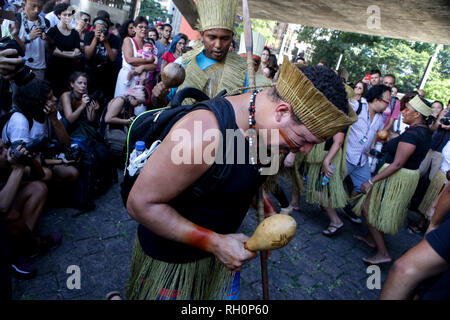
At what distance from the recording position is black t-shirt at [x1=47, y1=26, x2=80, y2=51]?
16.5 ft

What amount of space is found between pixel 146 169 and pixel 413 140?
338cm

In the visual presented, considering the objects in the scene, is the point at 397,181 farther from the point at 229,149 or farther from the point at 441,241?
the point at 229,149

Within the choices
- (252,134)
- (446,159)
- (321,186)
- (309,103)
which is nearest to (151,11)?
(321,186)

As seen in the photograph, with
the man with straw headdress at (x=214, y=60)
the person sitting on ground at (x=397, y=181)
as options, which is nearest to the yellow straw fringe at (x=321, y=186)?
the person sitting on ground at (x=397, y=181)

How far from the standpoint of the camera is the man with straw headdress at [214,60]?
2324 mm

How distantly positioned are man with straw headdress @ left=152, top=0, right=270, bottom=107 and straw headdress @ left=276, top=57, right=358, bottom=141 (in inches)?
47.4

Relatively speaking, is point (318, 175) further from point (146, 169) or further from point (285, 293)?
point (146, 169)

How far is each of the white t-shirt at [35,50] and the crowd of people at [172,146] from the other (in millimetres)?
18

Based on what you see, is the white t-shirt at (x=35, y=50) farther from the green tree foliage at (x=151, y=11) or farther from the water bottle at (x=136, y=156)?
the green tree foliage at (x=151, y=11)

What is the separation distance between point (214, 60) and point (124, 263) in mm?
2089

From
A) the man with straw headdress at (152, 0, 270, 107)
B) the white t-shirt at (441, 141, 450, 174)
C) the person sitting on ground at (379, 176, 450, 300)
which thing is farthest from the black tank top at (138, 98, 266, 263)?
the white t-shirt at (441, 141, 450, 174)

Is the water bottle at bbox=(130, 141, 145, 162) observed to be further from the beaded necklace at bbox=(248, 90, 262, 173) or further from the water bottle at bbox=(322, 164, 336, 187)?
the water bottle at bbox=(322, 164, 336, 187)

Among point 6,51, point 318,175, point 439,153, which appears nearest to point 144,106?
point 6,51

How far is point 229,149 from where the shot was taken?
1.26 m
